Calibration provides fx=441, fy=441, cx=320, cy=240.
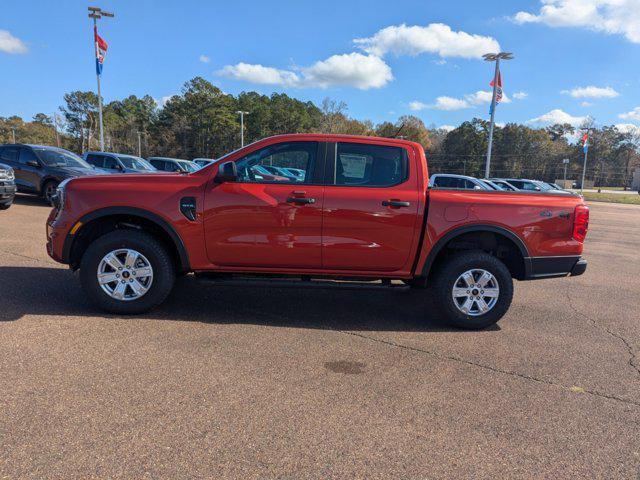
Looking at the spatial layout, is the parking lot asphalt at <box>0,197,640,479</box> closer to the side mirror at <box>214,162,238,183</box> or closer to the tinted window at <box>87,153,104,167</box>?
the side mirror at <box>214,162,238,183</box>

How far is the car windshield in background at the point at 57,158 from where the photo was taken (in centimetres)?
1262

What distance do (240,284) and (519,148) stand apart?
9005cm

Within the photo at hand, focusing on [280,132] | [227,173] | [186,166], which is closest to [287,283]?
[227,173]

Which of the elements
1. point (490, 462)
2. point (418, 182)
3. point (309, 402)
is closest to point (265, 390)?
point (309, 402)

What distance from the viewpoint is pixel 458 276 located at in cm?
461

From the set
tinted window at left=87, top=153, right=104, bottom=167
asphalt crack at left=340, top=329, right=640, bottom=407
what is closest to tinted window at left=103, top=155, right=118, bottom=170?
tinted window at left=87, top=153, right=104, bottom=167

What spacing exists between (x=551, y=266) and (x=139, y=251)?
4318 mm

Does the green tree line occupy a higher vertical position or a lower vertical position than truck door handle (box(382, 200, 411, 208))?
higher

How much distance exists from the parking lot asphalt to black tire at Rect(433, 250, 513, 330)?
6.0 inches

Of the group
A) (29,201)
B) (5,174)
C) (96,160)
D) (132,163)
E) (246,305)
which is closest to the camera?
(246,305)

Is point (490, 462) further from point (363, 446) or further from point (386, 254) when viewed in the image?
point (386, 254)

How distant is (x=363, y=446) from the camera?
2.61m

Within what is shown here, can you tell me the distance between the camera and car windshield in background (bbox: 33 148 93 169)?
12.6 meters

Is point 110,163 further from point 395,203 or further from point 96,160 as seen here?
point 395,203
